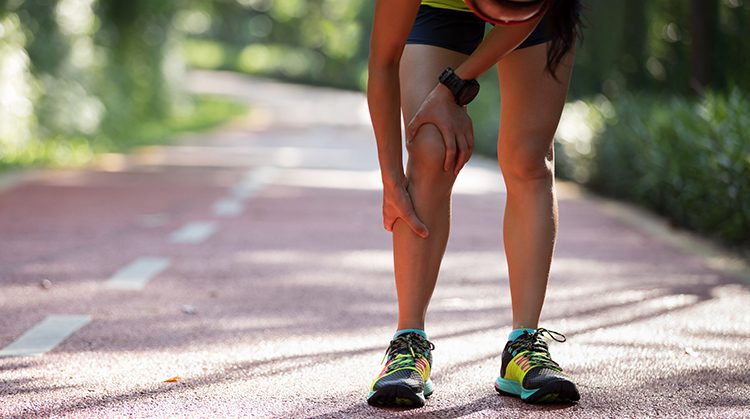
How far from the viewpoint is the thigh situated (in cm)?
350

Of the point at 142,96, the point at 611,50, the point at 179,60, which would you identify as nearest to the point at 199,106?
the point at 179,60

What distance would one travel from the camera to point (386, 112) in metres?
3.45

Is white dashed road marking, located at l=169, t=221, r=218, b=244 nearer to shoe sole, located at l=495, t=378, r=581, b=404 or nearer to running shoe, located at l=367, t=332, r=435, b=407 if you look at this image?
running shoe, located at l=367, t=332, r=435, b=407

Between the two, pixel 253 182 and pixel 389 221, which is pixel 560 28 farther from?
pixel 253 182

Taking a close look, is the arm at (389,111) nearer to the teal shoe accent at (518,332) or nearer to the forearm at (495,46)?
the forearm at (495,46)

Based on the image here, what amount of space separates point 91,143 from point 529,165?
15.9 meters

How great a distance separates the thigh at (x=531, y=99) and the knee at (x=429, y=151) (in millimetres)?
245

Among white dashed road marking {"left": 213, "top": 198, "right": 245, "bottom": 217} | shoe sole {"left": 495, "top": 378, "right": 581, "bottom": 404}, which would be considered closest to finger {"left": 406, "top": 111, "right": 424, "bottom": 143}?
shoe sole {"left": 495, "top": 378, "right": 581, "bottom": 404}

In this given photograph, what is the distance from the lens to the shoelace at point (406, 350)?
3486 millimetres

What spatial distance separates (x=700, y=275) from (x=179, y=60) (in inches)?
946

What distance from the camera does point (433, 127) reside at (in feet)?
11.2

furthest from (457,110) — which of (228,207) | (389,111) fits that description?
(228,207)

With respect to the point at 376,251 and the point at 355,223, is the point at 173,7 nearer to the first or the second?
the point at 355,223

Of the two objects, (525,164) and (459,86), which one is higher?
(459,86)
